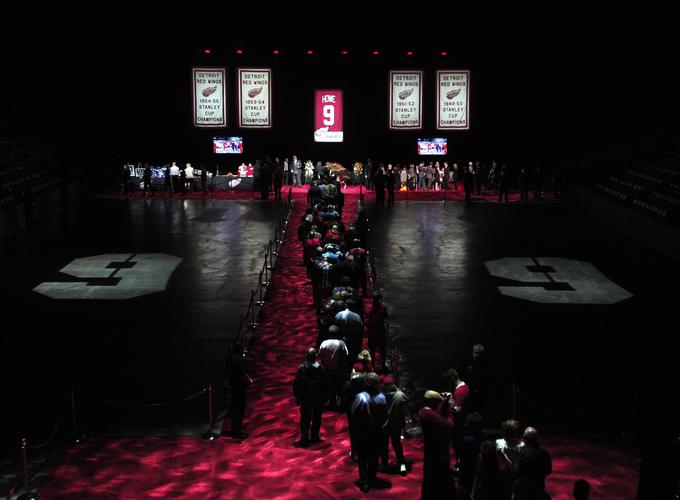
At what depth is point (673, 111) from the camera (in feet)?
135

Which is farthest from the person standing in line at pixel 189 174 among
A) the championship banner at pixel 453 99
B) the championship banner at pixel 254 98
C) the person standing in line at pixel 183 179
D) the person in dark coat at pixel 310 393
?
the person in dark coat at pixel 310 393

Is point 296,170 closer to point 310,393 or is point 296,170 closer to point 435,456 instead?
point 310,393

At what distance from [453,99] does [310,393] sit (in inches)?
1260

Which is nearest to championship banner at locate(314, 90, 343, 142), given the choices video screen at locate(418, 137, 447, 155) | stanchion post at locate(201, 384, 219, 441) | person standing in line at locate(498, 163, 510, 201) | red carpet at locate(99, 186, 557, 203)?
red carpet at locate(99, 186, 557, 203)

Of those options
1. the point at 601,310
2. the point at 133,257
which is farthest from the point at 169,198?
the point at 601,310

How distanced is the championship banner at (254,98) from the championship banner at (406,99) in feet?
19.6

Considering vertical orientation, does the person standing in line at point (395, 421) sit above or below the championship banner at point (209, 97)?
below

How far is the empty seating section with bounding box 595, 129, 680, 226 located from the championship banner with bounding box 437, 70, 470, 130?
7965 mm

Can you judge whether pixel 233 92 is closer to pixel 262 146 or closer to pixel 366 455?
pixel 262 146

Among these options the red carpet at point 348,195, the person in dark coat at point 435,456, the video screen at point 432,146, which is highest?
the video screen at point 432,146

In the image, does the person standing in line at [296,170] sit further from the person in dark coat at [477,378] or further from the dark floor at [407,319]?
the person in dark coat at [477,378]

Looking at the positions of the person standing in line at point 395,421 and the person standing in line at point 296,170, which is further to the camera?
the person standing in line at point 296,170

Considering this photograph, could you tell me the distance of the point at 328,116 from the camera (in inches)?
1693

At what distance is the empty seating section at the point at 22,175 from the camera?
30.5 metres
